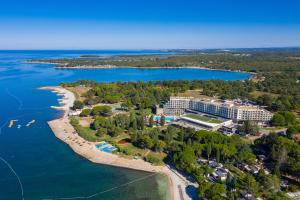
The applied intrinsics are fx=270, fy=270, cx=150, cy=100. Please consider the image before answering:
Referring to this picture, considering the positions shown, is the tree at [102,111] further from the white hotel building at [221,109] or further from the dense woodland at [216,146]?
the white hotel building at [221,109]

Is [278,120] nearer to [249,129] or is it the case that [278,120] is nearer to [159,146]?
[249,129]

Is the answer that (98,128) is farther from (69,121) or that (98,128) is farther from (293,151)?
(293,151)

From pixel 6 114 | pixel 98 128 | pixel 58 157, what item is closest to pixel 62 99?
pixel 6 114

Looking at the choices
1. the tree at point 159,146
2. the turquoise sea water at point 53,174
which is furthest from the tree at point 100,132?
the tree at point 159,146

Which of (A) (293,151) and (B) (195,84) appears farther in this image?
(B) (195,84)

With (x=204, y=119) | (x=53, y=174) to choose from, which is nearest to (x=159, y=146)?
(x=53, y=174)
